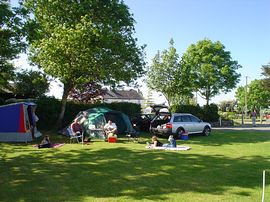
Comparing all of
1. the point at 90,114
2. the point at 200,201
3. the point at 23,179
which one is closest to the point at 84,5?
the point at 90,114

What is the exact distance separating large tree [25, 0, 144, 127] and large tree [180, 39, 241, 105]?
19102 millimetres

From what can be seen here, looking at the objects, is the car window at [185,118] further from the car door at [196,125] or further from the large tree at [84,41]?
the large tree at [84,41]

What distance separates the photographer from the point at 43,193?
768cm

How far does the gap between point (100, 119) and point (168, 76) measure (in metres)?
18.7

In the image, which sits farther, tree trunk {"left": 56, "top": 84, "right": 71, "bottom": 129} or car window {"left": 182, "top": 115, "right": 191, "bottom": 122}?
tree trunk {"left": 56, "top": 84, "right": 71, "bottom": 129}

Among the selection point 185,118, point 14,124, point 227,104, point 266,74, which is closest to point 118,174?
point 14,124

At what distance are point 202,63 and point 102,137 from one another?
2632cm

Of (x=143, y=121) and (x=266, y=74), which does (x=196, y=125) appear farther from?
(x=266, y=74)

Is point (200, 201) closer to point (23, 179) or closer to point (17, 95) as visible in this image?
point (23, 179)

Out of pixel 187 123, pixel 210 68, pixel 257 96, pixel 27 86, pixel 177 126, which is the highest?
pixel 210 68

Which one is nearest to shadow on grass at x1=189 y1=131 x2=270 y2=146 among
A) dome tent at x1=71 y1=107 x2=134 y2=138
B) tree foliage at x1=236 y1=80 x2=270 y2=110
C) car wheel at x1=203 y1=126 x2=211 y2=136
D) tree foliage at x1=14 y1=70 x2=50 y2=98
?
car wheel at x1=203 y1=126 x2=211 y2=136

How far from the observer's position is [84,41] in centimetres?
1966

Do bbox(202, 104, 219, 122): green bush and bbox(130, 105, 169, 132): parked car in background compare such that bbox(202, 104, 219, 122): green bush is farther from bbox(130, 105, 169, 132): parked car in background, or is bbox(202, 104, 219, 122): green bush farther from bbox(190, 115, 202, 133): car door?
bbox(190, 115, 202, 133): car door

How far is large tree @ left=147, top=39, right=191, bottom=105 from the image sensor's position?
3728 cm
